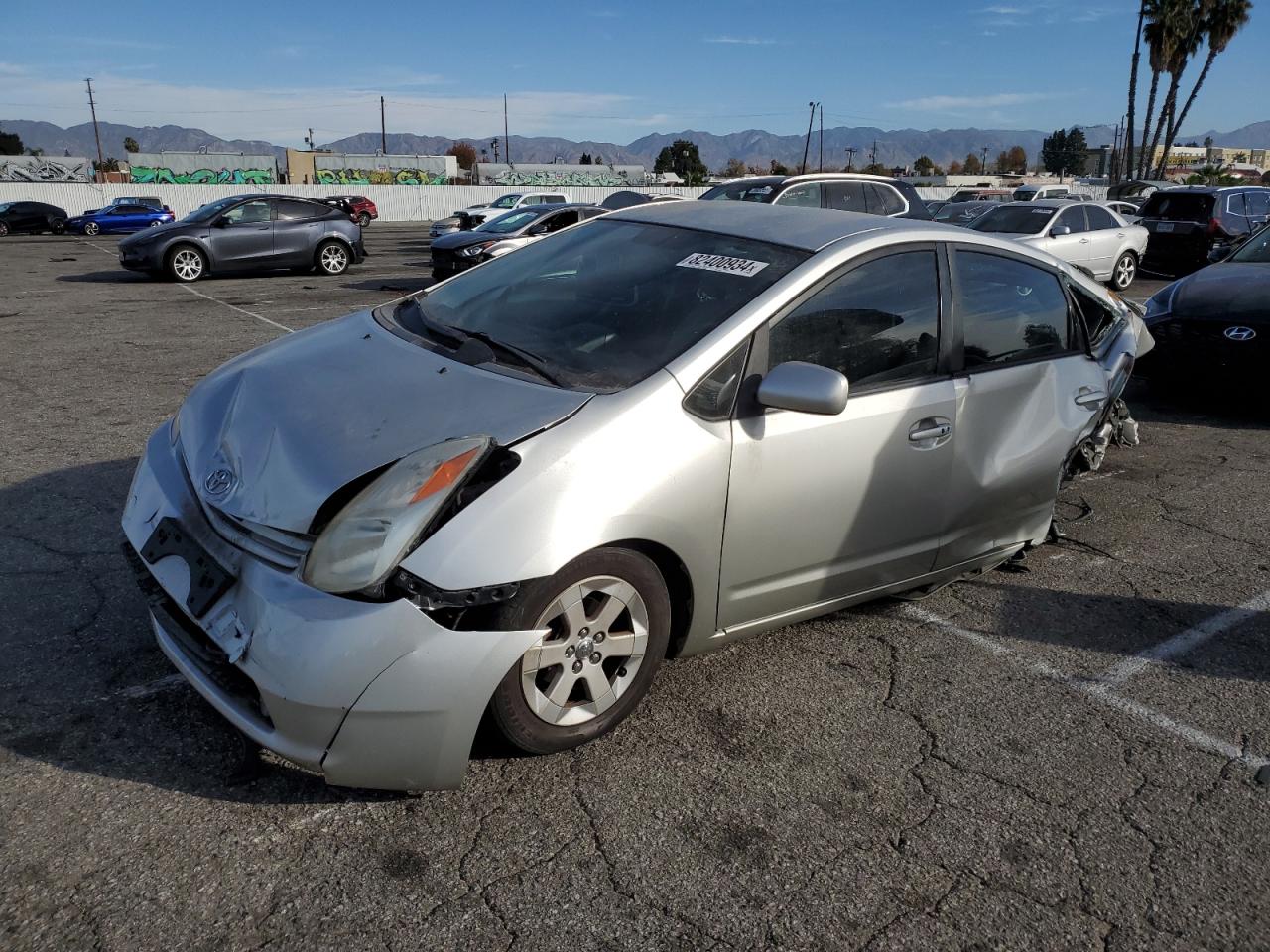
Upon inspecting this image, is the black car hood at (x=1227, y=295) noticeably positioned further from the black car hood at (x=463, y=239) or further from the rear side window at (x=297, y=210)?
the rear side window at (x=297, y=210)

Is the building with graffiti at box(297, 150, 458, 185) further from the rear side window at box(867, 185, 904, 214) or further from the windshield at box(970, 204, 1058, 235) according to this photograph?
the rear side window at box(867, 185, 904, 214)

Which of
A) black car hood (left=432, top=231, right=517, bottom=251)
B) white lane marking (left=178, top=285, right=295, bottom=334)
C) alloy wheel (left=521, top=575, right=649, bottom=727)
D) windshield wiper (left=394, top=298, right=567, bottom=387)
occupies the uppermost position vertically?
windshield wiper (left=394, top=298, right=567, bottom=387)

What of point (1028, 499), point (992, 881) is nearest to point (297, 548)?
point (992, 881)

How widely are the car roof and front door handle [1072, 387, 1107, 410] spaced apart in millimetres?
1077

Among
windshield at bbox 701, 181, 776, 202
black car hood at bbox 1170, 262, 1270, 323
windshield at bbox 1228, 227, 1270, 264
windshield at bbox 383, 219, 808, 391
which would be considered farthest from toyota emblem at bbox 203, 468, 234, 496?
windshield at bbox 701, 181, 776, 202

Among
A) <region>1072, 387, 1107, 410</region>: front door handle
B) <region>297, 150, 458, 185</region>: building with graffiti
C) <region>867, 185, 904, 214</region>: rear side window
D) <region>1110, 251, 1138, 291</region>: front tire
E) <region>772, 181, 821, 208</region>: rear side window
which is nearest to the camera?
<region>1072, 387, 1107, 410</region>: front door handle

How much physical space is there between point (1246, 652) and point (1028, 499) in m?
0.98

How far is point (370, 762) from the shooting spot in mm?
2510

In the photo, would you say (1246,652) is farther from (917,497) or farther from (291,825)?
(291,825)

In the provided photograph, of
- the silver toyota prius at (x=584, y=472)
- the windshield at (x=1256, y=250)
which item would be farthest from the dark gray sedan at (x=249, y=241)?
the windshield at (x=1256, y=250)

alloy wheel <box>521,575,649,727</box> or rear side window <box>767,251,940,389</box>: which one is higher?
rear side window <box>767,251,940,389</box>

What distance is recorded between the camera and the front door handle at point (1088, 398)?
4.27 metres

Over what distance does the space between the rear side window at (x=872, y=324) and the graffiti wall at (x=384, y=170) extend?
207 feet

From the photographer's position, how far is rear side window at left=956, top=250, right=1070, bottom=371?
383 cm
